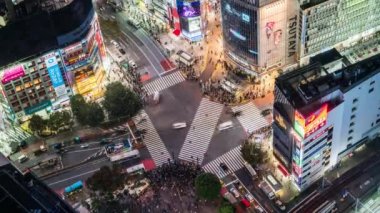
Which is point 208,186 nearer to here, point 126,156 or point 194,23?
point 126,156

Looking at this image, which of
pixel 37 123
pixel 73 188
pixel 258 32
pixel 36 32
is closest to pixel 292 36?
pixel 258 32

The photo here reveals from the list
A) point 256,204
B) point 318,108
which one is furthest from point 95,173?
point 318,108

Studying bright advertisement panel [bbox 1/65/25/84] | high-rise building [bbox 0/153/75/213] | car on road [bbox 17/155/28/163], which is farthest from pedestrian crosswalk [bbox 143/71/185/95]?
high-rise building [bbox 0/153/75/213]

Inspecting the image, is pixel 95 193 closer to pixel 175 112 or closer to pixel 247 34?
pixel 175 112

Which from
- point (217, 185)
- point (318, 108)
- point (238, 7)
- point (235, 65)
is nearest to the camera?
point (318, 108)

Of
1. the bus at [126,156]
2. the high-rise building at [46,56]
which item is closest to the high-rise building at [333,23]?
the bus at [126,156]
